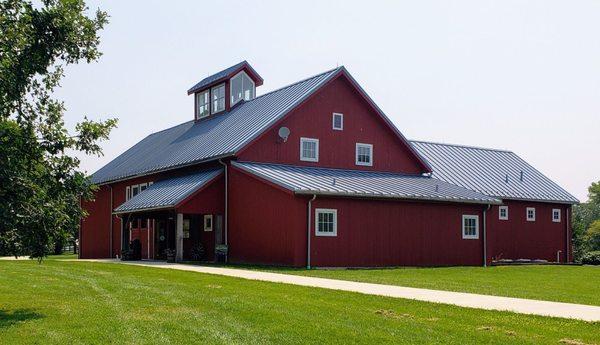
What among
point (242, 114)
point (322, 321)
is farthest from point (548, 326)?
point (242, 114)

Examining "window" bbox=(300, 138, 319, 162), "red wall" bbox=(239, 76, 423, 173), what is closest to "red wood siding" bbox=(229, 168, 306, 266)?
"red wall" bbox=(239, 76, 423, 173)

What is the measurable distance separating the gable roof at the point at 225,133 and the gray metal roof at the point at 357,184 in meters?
1.77

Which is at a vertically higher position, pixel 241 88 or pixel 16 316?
pixel 241 88

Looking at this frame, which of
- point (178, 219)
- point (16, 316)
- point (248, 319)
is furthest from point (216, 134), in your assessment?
point (248, 319)

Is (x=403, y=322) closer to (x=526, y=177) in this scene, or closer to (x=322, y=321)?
(x=322, y=321)


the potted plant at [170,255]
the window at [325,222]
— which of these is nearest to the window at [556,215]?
the window at [325,222]

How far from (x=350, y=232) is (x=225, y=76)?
47.1ft

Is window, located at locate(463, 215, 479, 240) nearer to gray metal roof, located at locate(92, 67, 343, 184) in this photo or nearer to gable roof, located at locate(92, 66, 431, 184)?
gable roof, located at locate(92, 66, 431, 184)

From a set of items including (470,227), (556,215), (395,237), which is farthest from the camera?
(556,215)

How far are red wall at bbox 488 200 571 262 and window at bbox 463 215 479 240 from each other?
5.55m

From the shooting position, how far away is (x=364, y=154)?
3647 cm

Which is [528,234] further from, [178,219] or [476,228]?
[178,219]

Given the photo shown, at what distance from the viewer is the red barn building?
2961 centimetres

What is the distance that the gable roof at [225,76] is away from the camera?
4053 centimetres
